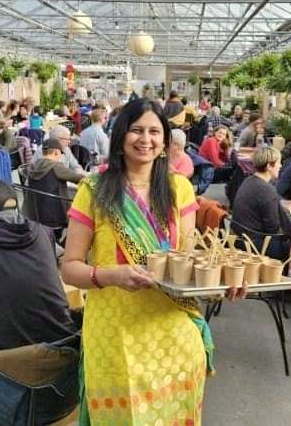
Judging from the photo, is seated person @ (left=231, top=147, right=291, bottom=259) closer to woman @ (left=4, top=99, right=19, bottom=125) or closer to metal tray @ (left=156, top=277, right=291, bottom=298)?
metal tray @ (left=156, top=277, right=291, bottom=298)

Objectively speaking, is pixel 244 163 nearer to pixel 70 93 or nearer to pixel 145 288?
pixel 145 288

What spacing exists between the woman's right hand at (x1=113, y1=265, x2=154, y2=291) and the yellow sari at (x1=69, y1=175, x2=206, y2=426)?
12cm

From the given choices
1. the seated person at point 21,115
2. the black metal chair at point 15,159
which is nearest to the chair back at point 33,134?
the seated person at point 21,115

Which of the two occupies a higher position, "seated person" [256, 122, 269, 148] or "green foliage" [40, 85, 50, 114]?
"seated person" [256, 122, 269, 148]

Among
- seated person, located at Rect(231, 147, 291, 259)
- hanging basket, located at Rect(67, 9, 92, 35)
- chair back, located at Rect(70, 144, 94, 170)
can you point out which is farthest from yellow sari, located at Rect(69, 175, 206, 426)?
hanging basket, located at Rect(67, 9, 92, 35)

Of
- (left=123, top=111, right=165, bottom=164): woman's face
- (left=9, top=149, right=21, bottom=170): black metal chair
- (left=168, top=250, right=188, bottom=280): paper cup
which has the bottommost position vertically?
(left=9, top=149, right=21, bottom=170): black metal chair

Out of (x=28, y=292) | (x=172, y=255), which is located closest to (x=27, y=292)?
(x=28, y=292)

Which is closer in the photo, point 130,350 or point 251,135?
point 130,350

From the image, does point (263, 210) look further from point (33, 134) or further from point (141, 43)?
point (33, 134)

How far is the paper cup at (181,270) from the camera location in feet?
5.30

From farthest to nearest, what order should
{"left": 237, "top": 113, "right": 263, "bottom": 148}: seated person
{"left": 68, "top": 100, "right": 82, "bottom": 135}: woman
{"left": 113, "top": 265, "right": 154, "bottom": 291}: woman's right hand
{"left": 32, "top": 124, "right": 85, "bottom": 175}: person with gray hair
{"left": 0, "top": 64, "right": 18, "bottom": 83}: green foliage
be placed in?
{"left": 68, "top": 100, "right": 82, "bottom": 135}: woman → {"left": 0, "top": 64, "right": 18, "bottom": 83}: green foliage → {"left": 237, "top": 113, "right": 263, "bottom": 148}: seated person → {"left": 32, "top": 124, "right": 85, "bottom": 175}: person with gray hair → {"left": 113, "top": 265, "right": 154, "bottom": 291}: woman's right hand

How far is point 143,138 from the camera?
169 centimetres

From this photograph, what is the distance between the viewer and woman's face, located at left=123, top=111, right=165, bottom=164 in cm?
169

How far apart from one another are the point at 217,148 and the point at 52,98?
11423 millimetres
